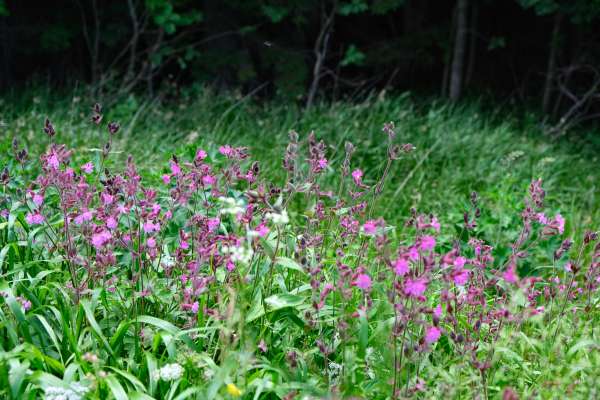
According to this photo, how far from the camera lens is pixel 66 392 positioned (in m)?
1.78

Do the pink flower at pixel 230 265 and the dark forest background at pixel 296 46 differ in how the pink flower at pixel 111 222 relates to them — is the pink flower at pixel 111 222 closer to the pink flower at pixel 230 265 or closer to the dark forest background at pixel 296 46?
the pink flower at pixel 230 265

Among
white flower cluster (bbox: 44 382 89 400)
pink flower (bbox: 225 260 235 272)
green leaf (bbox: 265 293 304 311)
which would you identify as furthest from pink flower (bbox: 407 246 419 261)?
white flower cluster (bbox: 44 382 89 400)

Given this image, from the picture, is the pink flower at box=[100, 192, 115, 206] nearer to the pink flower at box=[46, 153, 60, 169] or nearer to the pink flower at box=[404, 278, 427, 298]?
the pink flower at box=[46, 153, 60, 169]

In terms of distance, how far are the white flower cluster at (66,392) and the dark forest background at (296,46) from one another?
5734 mm

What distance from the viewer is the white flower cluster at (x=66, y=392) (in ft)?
5.79

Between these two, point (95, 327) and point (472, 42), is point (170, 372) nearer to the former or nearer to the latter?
point (95, 327)

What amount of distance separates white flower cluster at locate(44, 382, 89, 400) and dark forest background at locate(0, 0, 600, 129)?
5734mm

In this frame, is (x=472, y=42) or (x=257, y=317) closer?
(x=257, y=317)

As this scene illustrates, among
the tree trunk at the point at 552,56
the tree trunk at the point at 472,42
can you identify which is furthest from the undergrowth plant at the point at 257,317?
the tree trunk at the point at 472,42

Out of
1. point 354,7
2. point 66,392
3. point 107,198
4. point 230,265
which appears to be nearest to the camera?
point 66,392

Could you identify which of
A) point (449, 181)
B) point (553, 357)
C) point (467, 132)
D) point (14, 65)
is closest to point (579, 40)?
point (467, 132)

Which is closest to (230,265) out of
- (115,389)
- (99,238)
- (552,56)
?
(99,238)

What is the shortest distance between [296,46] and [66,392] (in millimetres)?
8656

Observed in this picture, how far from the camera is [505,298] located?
2.51 metres
